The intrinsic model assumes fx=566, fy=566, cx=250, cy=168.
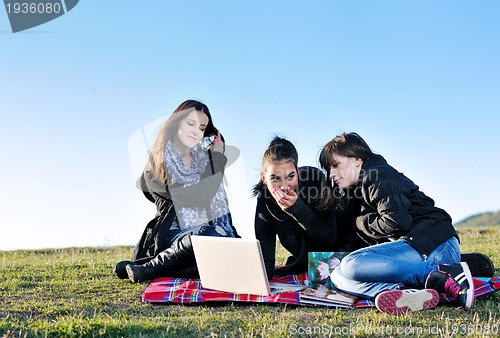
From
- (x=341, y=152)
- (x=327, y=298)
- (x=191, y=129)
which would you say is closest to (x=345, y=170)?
(x=341, y=152)

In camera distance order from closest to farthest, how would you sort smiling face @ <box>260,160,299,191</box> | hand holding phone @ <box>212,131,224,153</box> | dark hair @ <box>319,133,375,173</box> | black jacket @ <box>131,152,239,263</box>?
smiling face @ <box>260,160,299,191</box>, dark hair @ <box>319,133,375,173</box>, black jacket @ <box>131,152,239,263</box>, hand holding phone @ <box>212,131,224,153</box>

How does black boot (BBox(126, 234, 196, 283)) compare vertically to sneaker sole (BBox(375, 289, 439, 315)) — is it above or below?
above

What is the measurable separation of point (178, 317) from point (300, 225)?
1.74m

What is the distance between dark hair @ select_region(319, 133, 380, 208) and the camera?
553cm

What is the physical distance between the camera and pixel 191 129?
22.1 feet

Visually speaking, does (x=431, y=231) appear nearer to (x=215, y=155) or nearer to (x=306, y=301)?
(x=306, y=301)

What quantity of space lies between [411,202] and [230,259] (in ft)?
5.85

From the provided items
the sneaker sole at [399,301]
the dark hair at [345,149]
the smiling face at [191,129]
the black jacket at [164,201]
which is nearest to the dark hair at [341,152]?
the dark hair at [345,149]

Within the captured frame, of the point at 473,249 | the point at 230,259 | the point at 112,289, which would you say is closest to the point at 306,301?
the point at 230,259

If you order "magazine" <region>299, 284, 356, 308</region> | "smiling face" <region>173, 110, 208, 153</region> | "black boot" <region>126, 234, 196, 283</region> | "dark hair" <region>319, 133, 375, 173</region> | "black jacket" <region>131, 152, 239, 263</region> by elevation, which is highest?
"smiling face" <region>173, 110, 208, 153</region>

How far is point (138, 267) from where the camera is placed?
6.14 meters

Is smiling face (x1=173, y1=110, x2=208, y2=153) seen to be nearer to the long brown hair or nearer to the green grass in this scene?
the long brown hair

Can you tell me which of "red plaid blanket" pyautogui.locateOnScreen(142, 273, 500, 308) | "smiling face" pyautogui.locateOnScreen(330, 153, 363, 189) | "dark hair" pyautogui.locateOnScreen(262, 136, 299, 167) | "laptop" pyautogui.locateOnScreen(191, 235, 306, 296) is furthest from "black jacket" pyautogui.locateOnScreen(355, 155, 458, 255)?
"laptop" pyautogui.locateOnScreen(191, 235, 306, 296)

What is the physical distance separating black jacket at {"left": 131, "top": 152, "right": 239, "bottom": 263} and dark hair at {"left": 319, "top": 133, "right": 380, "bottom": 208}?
1.59 m
